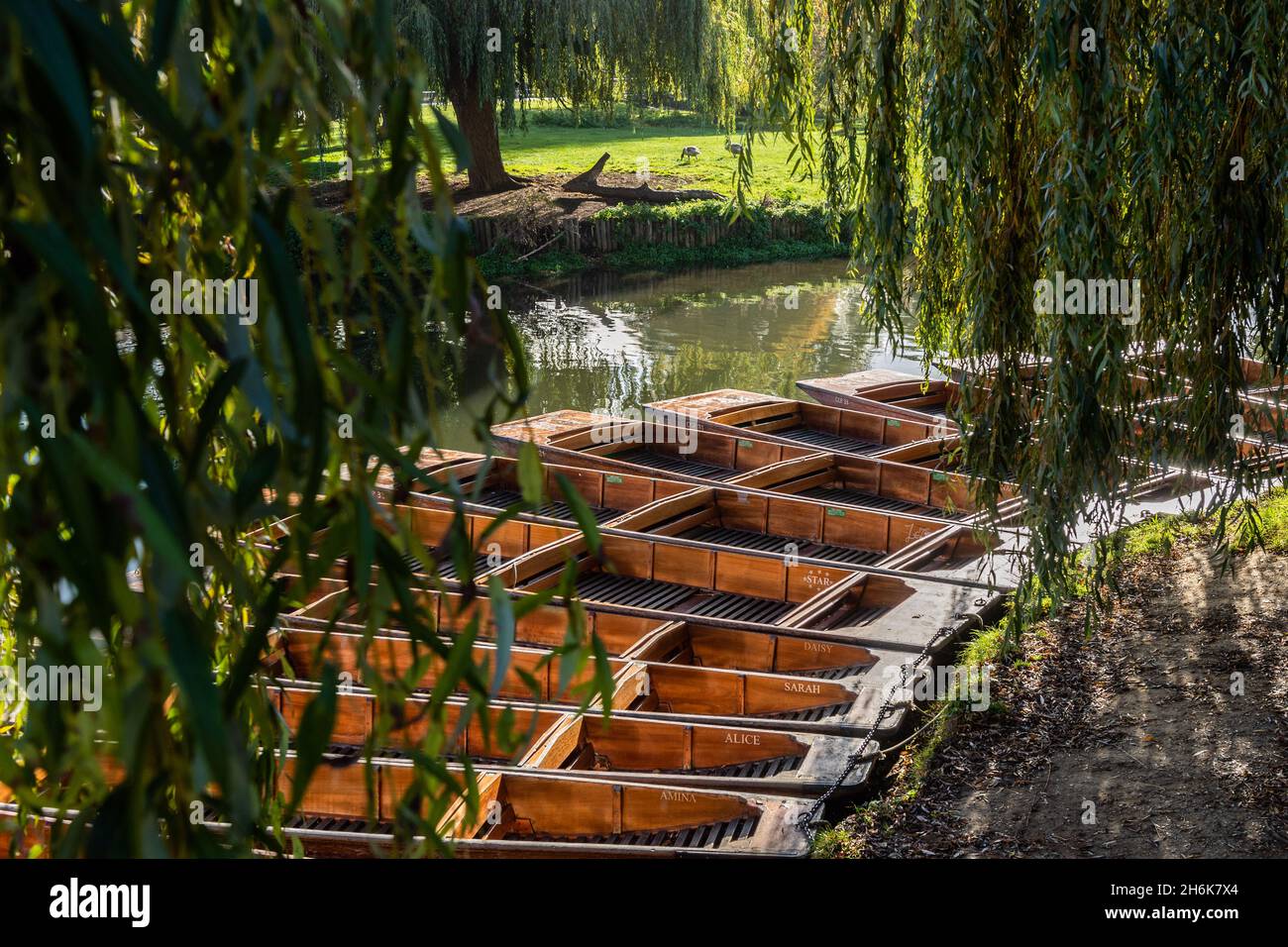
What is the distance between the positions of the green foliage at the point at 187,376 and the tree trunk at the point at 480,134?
17015mm

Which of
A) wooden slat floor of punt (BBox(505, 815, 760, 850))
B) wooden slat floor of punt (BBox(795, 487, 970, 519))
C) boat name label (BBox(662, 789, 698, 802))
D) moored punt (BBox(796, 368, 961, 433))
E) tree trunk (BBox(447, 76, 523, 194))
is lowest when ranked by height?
wooden slat floor of punt (BBox(505, 815, 760, 850))

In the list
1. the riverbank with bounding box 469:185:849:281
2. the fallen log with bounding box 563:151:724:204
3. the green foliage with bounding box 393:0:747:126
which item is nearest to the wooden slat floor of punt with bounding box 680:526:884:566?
the green foliage with bounding box 393:0:747:126

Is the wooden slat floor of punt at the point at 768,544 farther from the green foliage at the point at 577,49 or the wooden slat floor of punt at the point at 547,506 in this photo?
the green foliage at the point at 577,49

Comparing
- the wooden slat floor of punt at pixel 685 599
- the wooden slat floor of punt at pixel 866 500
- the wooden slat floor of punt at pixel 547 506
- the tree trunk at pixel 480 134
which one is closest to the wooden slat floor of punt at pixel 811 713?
the wooden slat floor of punt at pixel 685 599

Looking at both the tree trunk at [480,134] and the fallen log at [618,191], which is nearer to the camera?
the tree trunk at [480,134]

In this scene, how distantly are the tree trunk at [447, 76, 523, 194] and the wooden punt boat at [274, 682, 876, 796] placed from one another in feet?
44.2

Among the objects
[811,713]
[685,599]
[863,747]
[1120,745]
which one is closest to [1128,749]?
[1120,745]

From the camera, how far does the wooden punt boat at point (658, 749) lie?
4.72 meters

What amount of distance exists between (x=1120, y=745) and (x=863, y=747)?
978 mm

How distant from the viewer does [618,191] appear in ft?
74.3

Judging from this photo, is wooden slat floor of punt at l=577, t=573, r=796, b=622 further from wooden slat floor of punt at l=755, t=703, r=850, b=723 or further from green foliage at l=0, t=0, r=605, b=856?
green foliage at l=0, t=0, r=605, b=856

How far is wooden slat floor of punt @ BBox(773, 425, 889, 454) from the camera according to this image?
33.6 ft
